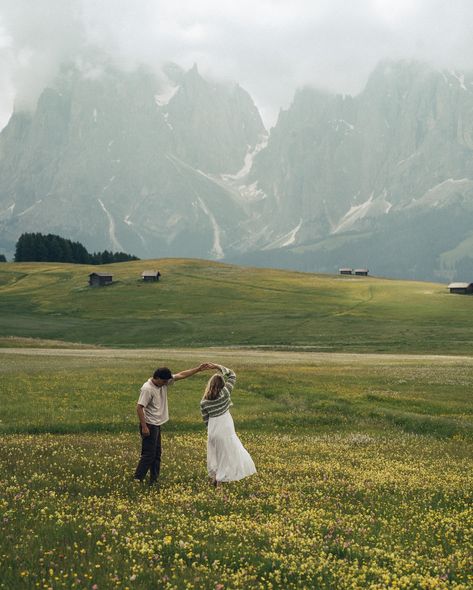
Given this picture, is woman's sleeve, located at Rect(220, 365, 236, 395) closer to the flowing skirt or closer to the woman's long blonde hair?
the woman's long blonde hair

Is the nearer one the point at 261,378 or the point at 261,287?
the point at 261,378

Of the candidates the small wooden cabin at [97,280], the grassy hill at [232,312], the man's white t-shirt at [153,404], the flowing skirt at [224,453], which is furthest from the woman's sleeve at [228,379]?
the small wooden cabin at [97,280]

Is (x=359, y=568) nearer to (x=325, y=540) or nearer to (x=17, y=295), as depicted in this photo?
(x=325, y=540)

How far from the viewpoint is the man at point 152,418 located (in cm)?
1759

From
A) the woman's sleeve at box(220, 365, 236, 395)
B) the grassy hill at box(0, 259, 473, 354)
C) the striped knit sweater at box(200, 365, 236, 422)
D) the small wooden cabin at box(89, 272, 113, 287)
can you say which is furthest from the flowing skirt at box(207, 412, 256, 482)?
the small wooden cabin at box(89, 272, 113, 287)

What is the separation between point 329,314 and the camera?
130500mm

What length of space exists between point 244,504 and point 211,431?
3028mm

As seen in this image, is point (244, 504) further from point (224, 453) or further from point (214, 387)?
point (214, 387)

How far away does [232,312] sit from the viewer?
133 metres

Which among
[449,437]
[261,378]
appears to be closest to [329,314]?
[261,378]

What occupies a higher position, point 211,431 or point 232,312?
point 232,312

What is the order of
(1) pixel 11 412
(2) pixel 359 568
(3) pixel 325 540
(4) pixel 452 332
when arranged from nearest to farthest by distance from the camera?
(2) pixel 359 568
(3) pixel 325 540
(1) pixel 11 412
(4) pixel 452 332

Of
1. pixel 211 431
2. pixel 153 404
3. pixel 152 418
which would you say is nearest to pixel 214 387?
pixel 211 431

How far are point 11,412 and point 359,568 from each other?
23938mm
